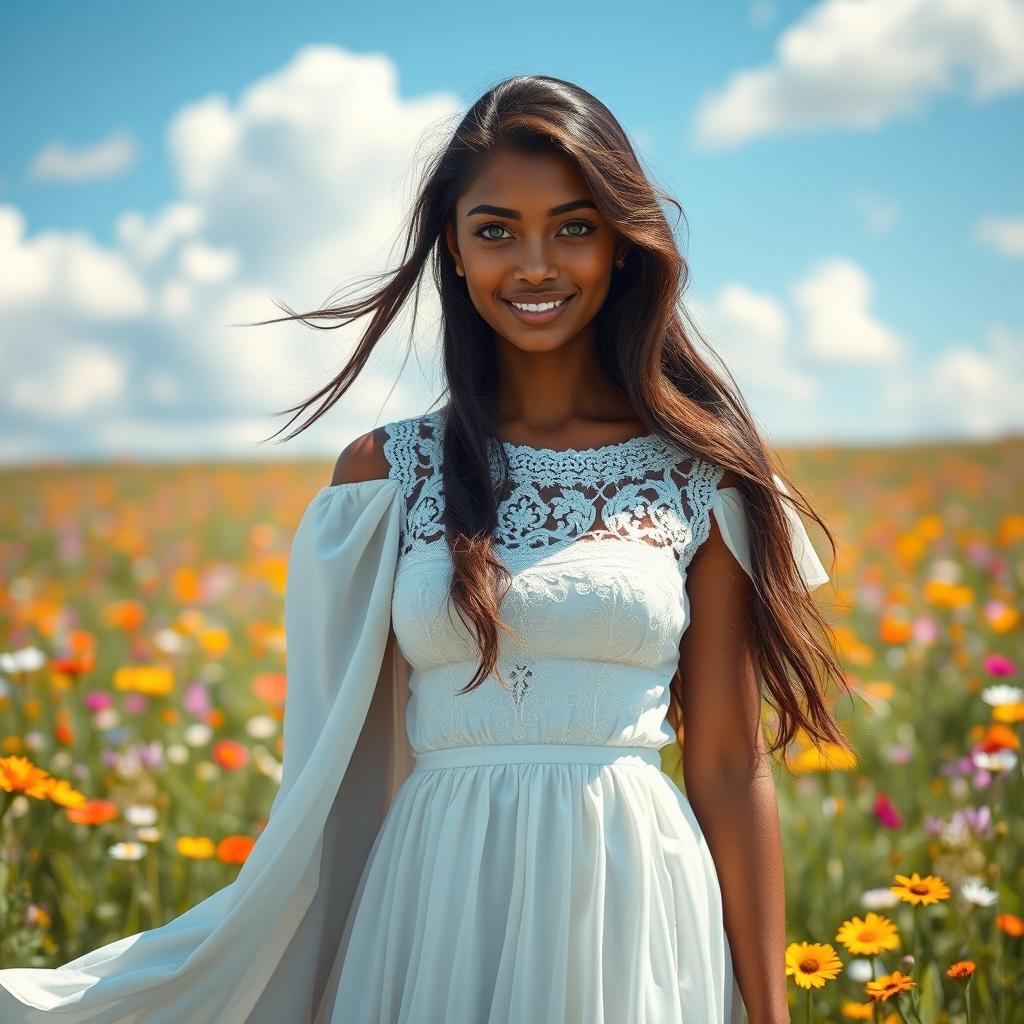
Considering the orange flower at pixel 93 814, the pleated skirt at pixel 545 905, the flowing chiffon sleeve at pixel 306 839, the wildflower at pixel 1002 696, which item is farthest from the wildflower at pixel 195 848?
the wildflower at pixel 1002 696

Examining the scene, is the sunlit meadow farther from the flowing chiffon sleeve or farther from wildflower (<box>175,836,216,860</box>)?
the flowing chiffon sleeve

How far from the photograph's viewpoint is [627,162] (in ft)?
7.20

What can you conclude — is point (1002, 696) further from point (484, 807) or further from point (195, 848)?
point (195, 848)

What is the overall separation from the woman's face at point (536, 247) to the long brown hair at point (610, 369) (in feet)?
0.13

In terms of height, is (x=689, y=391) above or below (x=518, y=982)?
above

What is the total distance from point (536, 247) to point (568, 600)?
23.1 inches

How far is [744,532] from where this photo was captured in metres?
2.15

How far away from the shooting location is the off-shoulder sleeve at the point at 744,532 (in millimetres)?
2127

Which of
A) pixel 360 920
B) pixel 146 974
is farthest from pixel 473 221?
pixel 146 974

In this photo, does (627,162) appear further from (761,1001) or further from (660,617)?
(761,1001)

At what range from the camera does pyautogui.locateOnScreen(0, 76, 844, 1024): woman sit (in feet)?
6.38

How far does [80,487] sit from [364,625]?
30.4ft

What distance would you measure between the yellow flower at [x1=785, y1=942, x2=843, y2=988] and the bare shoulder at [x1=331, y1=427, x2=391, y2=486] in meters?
1.07

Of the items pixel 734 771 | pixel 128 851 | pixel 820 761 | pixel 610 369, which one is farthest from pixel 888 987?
pixel 128 851
